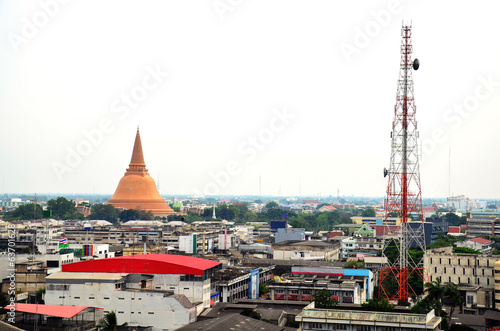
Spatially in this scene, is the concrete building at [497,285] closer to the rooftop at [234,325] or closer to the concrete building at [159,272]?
the rooftop at [234,325]

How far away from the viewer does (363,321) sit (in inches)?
1240

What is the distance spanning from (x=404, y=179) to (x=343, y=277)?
1267 centimetres

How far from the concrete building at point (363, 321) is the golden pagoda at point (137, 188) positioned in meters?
104

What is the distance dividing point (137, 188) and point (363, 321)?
107m

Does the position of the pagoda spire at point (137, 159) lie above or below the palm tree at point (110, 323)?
above

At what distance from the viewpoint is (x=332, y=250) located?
3127 inches

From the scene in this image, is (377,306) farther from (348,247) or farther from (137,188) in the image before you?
(137,188)

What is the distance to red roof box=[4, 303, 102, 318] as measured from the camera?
37.1 meters

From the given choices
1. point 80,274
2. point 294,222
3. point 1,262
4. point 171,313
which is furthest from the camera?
point 294,222

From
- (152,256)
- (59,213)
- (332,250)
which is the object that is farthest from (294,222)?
(152,256)

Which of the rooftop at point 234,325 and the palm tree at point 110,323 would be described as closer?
the rooftop at point 234,325

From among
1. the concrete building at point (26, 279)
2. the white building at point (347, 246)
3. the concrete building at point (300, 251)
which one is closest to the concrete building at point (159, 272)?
the concrete building at point (26, 279)

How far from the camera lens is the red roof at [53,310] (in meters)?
37.1

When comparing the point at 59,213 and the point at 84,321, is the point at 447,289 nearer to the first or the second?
the point at 84,321
